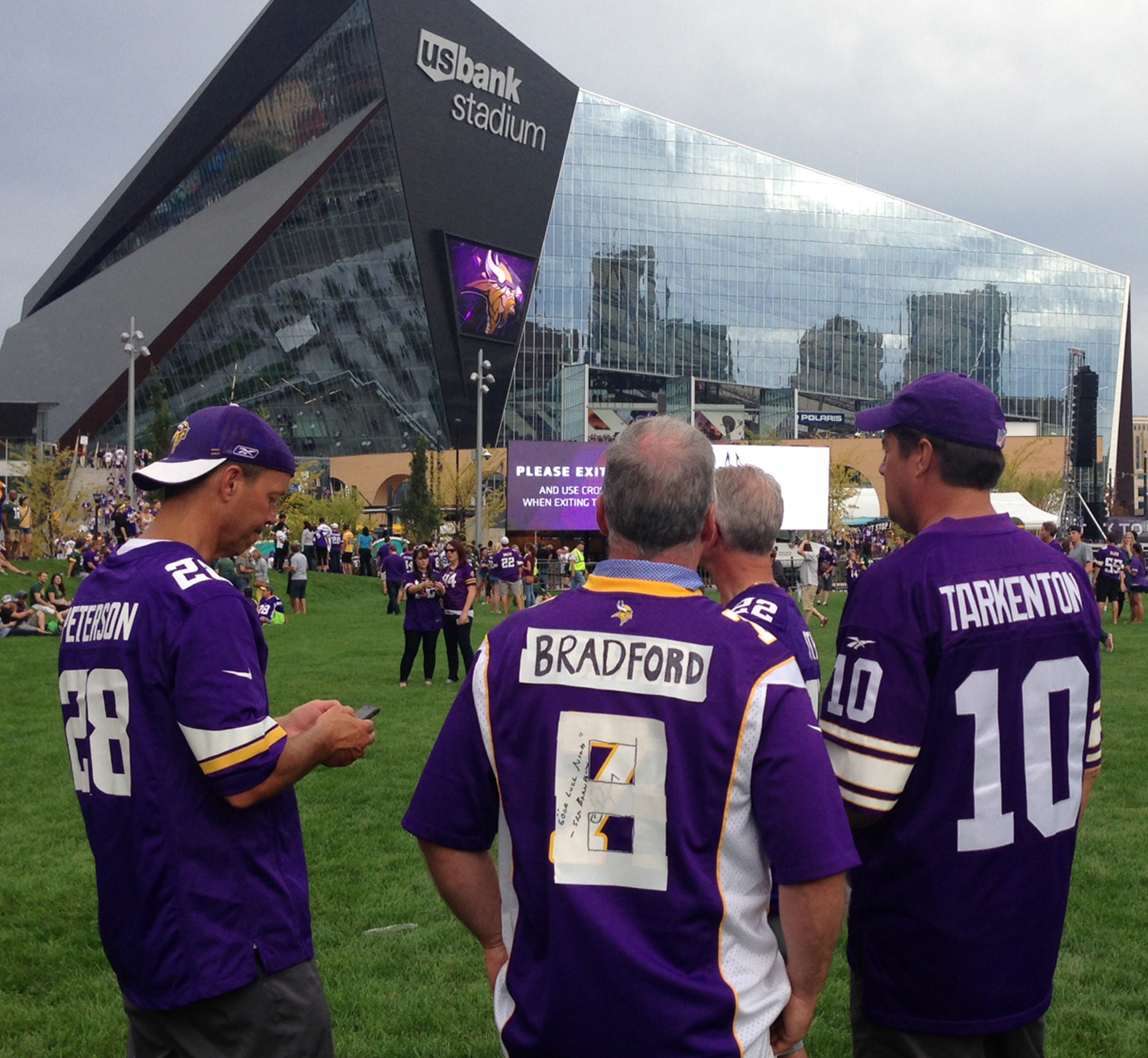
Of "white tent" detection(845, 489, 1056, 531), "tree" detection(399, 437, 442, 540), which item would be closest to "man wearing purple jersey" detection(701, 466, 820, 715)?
"tree" detection(399, 437, 442, 540)

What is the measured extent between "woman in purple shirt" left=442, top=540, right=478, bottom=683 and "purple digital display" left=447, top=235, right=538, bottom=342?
59.7 m

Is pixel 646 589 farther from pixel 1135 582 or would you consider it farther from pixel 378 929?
pixel 1135 582

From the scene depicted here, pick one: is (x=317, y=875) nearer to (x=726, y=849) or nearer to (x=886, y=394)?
(x=726, y=849)

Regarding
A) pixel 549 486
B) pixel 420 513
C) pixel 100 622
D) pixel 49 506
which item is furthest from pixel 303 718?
pixel 420 513

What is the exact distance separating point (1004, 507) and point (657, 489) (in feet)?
154

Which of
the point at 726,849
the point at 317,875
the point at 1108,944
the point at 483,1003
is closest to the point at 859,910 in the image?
the point at 726,849

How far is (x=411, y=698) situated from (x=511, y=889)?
10693 millimetres

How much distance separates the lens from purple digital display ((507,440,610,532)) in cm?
4031

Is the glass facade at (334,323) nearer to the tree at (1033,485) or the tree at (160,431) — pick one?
the tree at (160,431)

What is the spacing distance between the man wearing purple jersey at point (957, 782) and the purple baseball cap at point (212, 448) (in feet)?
4.76

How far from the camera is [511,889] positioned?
7.19 feet

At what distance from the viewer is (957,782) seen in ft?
8.16

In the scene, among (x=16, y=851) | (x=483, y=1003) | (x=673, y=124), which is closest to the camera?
(x=483, y=1003)

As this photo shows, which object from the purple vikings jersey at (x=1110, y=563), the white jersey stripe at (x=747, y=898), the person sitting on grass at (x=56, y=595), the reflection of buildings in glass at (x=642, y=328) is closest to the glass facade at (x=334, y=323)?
the reflection of buildings in glass at (x=642, y=328)
